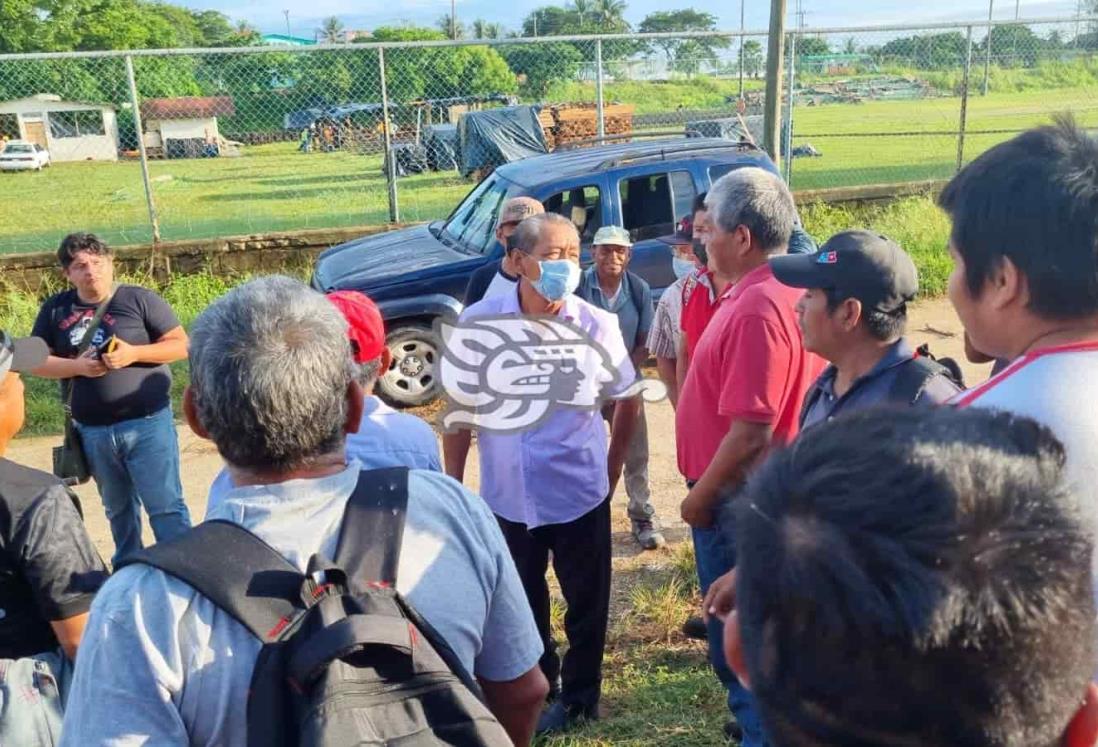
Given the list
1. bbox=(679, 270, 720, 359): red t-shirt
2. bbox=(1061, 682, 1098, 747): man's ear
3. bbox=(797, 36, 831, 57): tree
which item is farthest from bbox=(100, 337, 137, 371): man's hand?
bbox=(797, 36, 831, 57): tree

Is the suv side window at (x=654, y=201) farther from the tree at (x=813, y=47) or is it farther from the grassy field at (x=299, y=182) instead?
the tree at (x=813, y=47)

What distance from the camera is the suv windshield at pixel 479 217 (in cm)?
732

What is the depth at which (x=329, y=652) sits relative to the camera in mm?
1245

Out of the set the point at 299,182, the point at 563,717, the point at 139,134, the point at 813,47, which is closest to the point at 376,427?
the point at 563,717

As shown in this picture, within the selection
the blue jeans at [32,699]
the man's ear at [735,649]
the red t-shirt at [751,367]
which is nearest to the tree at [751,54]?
the red t-shirt at [751,367]

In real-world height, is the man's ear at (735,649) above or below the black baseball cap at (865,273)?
below

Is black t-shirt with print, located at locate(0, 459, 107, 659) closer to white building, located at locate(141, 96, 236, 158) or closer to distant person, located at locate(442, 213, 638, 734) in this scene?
distant person, located at locate(442, 213, 638, 734)

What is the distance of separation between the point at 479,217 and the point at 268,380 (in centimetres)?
623

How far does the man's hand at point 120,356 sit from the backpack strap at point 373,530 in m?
3.14

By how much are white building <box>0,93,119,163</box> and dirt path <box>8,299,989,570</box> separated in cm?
655

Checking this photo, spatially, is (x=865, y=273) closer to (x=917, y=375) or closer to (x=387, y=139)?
(x=917, y=375)

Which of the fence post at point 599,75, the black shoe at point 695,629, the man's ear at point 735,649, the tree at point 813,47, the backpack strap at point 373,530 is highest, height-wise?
the tree at point 813,47

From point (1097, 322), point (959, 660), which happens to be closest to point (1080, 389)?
point (1097, 322)

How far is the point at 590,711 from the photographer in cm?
356
